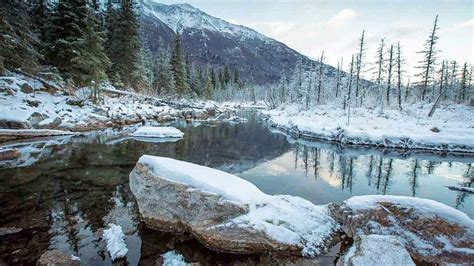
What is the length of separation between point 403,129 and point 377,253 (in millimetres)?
28872

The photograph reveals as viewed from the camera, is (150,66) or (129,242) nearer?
(129,242)

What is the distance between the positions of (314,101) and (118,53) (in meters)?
44.3

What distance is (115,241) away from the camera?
7402 millimetres

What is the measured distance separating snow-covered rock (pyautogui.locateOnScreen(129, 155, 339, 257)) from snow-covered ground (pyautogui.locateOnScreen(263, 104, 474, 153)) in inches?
835

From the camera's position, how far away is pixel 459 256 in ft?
20.9

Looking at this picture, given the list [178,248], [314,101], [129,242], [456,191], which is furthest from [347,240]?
[314,101]

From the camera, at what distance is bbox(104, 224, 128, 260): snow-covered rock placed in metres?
6.90

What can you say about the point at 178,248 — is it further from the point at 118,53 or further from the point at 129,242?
the point at 118,53

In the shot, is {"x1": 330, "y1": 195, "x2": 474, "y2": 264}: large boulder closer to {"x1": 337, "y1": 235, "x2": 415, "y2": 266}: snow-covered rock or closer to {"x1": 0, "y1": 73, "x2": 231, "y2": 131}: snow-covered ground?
{"x1": 337, "y1": 235, "x2": 415, "y2": 266}: snow-covered rock

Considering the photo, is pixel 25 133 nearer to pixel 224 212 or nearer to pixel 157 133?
pixel 157 133

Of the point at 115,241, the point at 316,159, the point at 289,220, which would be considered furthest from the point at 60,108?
the point at 289,220

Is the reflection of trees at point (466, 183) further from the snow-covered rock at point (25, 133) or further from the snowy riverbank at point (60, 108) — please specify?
the snowy riverbank at point (60, 108)

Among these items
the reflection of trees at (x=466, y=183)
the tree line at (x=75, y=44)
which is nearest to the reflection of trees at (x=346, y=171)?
the reflection of trees at (x=466, y=183)

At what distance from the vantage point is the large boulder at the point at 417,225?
6.56 meters
